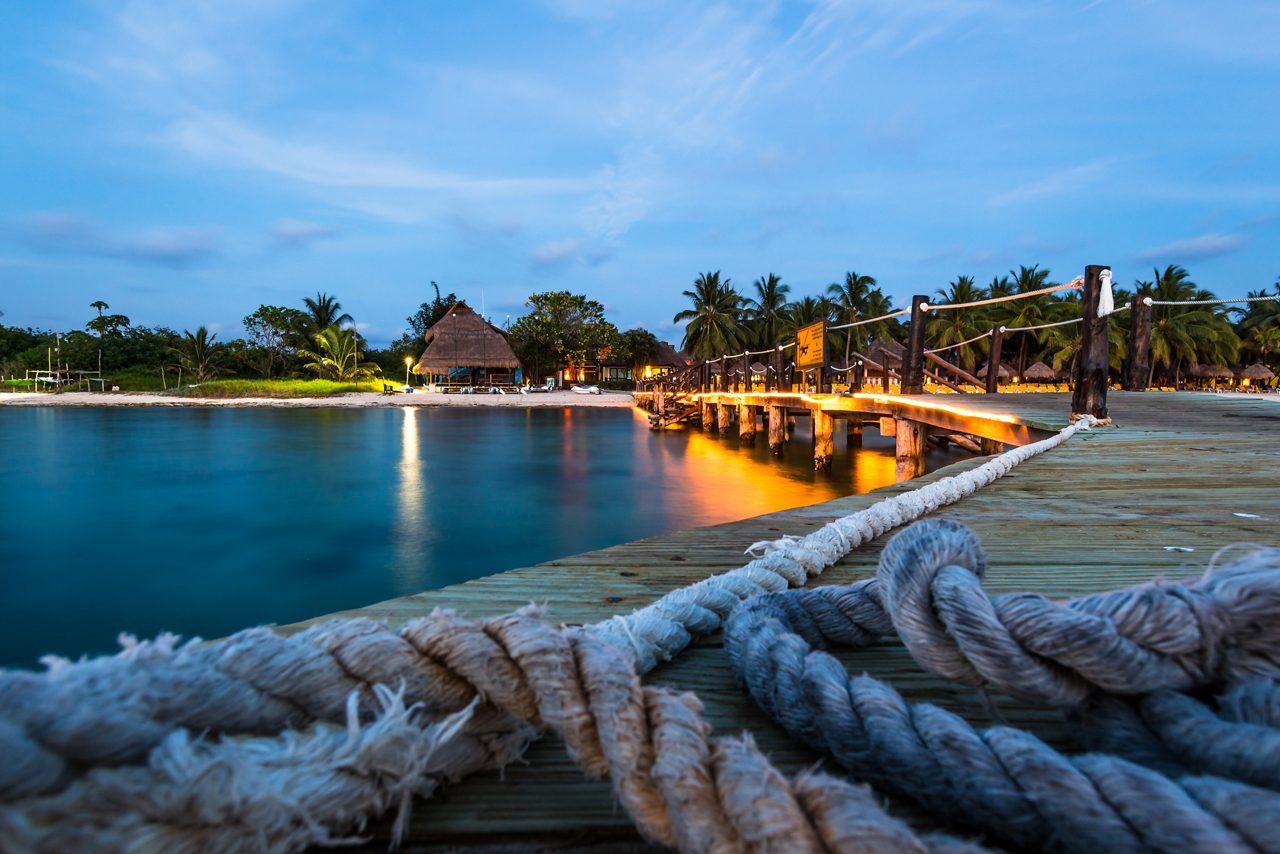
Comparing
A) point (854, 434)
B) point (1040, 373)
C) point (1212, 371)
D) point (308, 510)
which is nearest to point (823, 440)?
point (854, 434)

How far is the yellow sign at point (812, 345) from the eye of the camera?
10.3 m

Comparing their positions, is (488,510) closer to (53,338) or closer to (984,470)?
(984,470)

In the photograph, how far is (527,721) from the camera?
→ 29.2 inches

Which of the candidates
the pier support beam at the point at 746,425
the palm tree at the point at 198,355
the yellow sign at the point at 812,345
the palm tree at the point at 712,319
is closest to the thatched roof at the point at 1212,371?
the palm tree at the point at 712,319

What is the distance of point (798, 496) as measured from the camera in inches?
452

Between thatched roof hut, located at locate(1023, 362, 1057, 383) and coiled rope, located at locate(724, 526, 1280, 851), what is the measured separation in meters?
41.6

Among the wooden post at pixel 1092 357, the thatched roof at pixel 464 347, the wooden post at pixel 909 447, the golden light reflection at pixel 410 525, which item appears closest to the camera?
the wooden post at pixel 1092 357

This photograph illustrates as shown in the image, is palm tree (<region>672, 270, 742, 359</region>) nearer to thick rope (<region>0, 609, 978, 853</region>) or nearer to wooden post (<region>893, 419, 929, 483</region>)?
wooden post (<region>893, 419, 929, 483</region>)

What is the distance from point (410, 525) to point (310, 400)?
3061cm

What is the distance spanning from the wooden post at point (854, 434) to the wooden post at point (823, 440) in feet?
13.8

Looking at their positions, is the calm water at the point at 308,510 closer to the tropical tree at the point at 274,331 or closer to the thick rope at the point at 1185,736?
the thick rope at the point at 1185,736

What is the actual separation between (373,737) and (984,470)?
2.68 metres

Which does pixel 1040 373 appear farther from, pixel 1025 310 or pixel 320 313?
pixel 320 313

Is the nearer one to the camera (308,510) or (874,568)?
(874,568)
